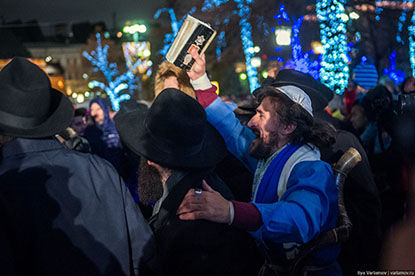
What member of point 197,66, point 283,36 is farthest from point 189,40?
point 283,36

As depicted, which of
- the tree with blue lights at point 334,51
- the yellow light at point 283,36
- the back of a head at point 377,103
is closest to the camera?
the back of a head at point 377,103

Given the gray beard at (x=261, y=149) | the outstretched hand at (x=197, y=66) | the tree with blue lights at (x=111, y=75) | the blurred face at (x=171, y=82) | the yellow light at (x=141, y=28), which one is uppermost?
the yellow light at (x=141, y=28)

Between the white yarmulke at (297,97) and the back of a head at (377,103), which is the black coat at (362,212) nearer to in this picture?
the white yarmulke at (297,97)

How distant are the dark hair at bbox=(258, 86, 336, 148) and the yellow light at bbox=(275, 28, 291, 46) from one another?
8.77m

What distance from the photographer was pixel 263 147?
94.1 inches

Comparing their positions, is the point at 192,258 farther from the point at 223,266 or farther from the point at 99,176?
the point at 99,176

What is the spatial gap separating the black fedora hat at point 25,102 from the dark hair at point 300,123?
1385 millimetres

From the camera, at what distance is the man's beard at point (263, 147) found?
2.37 metres

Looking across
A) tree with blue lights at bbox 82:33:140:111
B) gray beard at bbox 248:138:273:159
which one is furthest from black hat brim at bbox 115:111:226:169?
tree with blue lights at bbox 82:33:140:111

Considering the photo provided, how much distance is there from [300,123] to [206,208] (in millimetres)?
943

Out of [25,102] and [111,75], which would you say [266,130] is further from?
[111,75]

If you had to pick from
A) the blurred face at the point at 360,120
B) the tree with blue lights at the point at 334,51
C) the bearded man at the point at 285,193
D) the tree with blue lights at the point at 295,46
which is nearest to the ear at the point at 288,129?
the bearded man at the point at 285,193

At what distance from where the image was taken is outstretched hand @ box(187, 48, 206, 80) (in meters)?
2.97

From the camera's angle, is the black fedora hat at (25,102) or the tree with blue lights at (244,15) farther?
the tree with blue lights at (244,15)
